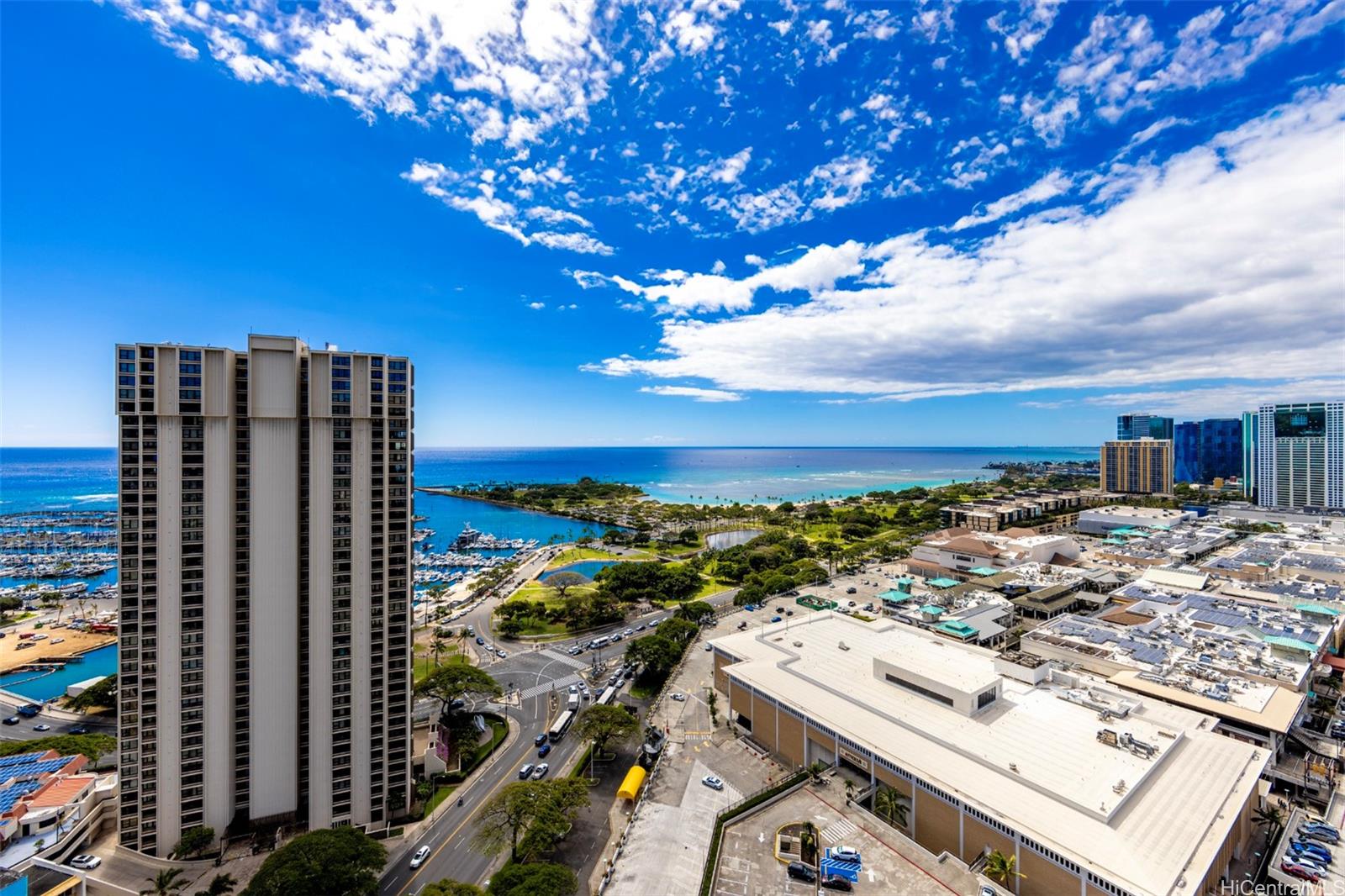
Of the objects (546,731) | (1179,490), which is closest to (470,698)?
(546,731)

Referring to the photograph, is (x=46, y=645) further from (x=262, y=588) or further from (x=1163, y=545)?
(x=1163, y=545)

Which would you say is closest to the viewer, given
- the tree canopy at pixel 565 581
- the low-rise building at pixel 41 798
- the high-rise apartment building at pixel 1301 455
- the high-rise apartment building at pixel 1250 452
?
the low-rise building at pixel 41 798

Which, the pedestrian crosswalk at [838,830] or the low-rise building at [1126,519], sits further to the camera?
the low-rise building at [1126,519]

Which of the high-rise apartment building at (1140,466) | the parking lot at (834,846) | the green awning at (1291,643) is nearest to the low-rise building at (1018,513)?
the high-rise apartment building at (1140,466)

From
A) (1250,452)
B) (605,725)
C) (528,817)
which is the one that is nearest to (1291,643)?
(605,725)

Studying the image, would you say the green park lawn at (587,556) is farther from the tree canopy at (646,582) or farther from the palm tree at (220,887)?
the palm tree at (220,887)

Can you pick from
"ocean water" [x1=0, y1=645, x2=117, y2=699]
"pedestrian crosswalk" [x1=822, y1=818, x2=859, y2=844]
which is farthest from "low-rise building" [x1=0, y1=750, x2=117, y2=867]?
"pedestrian crosswalk" [x1=822, y1=818, x2=859, y2=844]

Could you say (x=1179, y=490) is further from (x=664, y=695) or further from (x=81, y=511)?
(x=81, y=511)
